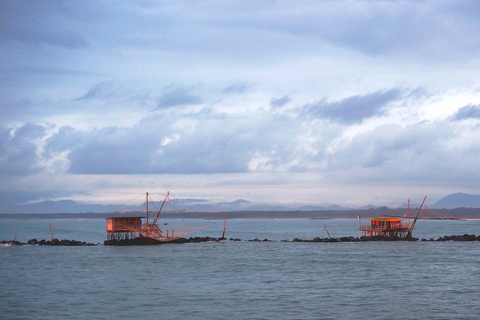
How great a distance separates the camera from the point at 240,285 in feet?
173

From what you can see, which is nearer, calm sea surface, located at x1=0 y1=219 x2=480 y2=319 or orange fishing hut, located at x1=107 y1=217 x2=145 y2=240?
calm sea surface, located at x1=0 y1=219 x2=480 y2=319

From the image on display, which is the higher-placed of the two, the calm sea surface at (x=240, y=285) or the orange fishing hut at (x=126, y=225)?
the orange fishing hut at (x=126, y=225)

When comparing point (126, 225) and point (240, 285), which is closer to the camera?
point (240, 285)

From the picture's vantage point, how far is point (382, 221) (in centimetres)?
11725

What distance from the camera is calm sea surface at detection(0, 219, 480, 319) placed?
3994cm

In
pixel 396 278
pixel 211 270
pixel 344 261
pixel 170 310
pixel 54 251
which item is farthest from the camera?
pixel 54 251

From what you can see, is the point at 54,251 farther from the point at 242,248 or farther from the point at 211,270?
the point at 211,270

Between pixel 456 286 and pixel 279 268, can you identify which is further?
pixel 279 268

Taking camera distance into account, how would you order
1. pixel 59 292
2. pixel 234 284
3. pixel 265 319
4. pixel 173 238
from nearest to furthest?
pixel 265 319, pixel 59 292, pixel 234 284, pixel 173 238

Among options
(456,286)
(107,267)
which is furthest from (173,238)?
(456,286)

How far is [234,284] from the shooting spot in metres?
53.3

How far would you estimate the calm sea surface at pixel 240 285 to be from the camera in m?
39.9

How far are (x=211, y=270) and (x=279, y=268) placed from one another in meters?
9.07

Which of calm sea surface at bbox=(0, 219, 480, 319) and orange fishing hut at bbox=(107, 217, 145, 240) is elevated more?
orange fishing hut at bbox=(107, 217, 145, 240)
